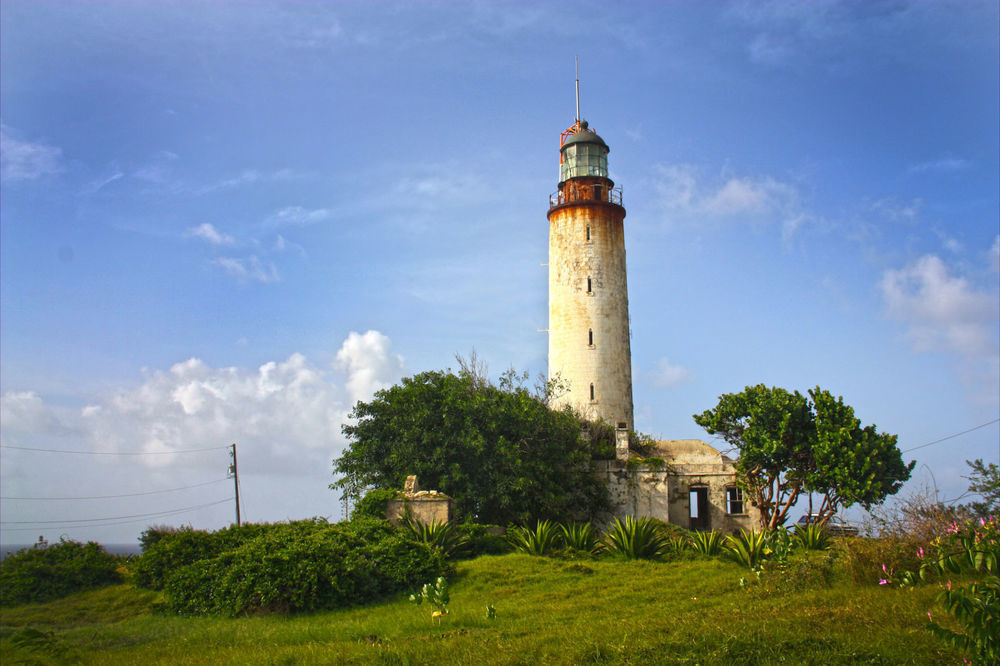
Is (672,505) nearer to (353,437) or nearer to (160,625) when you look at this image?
(353,437)

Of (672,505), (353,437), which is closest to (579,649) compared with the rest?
(353,437)

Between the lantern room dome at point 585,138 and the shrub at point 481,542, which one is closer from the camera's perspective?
the shrub at point 481,542

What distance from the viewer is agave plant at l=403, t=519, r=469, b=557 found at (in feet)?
55.3

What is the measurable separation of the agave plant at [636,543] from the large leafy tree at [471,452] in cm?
490

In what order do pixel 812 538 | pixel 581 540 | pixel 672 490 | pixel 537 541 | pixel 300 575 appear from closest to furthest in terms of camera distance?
pixel 300 575
pixel 812 538
pixel 537 541
pixel 581 540
pixel 672 490

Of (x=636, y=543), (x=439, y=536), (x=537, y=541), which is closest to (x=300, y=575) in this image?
(x=439, y=536)

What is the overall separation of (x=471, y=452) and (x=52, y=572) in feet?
36.1

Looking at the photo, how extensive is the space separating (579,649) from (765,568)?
5.94 m

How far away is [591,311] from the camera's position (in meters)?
30.8

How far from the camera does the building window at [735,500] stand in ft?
85.9

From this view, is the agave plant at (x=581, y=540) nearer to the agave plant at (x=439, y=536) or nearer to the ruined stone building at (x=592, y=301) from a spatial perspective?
the agave plant at (x=439, y=536)

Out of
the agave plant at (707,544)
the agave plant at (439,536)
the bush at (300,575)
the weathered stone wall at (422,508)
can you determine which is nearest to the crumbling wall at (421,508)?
the weathered stone wall at (422,508)

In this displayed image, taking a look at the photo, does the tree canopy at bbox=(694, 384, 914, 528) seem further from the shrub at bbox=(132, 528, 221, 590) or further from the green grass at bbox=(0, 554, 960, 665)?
the shrub at bbox=(132, 528, 221, 590)

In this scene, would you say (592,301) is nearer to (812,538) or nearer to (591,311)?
(591,311)
